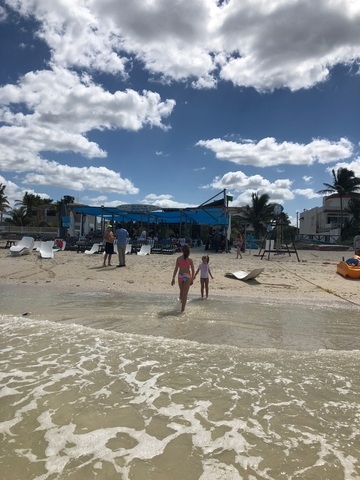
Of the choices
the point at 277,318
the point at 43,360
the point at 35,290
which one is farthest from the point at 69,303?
the point at 277,318

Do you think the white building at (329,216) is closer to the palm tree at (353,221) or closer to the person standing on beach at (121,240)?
the palm tree at (353,221)

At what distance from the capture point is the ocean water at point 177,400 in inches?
113

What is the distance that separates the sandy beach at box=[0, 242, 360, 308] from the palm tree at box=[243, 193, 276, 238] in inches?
1290

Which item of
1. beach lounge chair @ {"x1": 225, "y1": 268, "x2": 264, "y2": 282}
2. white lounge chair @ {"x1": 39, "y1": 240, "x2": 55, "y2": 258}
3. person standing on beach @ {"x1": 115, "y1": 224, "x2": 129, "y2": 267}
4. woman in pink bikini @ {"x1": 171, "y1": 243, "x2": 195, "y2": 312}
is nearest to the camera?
woman in pink bikini @ {"x1": 171, "y1": 243, "x2": 195, "y2": 312}

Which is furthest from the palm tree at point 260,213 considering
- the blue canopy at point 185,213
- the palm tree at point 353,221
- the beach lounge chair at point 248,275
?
the beach lounge chair at point 248,275

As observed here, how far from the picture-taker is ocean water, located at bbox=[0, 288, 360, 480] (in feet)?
9.45

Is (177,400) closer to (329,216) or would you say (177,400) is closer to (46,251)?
(46,251)

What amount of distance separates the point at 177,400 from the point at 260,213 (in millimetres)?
47792

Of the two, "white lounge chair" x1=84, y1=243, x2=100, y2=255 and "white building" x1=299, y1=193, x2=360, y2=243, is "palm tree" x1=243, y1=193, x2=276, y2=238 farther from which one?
"white lounge chair" x1=84, y1=243, x2=100, y2=255

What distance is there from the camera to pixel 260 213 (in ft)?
165

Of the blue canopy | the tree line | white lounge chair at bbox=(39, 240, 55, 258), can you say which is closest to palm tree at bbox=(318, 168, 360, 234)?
the tree line

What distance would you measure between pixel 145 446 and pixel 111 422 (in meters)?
0.49

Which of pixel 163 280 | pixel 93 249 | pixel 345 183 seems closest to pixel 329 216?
pixel 345 183

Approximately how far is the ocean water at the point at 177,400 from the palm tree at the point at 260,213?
43.7m
